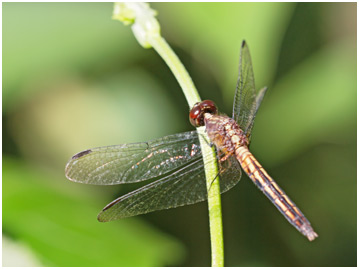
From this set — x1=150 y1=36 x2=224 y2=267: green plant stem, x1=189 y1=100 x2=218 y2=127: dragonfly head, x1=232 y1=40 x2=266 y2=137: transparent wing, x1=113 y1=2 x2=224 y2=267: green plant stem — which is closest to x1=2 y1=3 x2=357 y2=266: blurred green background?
x1=232 y1=40 x2=266 y2=137: transparent wing

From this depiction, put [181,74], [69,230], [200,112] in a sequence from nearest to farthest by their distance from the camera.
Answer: [181,74] → [200,112] → [69,230]

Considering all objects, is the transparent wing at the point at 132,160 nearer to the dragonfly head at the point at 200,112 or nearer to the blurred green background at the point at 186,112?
the dragonfly head at the point at 200,112

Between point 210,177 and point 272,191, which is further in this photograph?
point 272,191

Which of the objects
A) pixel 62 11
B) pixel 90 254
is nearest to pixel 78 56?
pixel 62 11

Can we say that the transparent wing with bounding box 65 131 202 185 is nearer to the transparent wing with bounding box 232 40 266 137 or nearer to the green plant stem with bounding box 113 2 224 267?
the green plant stem with bounding box 113 2 224 267

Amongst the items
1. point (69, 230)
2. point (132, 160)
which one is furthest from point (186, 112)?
point (69, 230)

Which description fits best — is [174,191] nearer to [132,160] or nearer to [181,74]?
[132,160]
